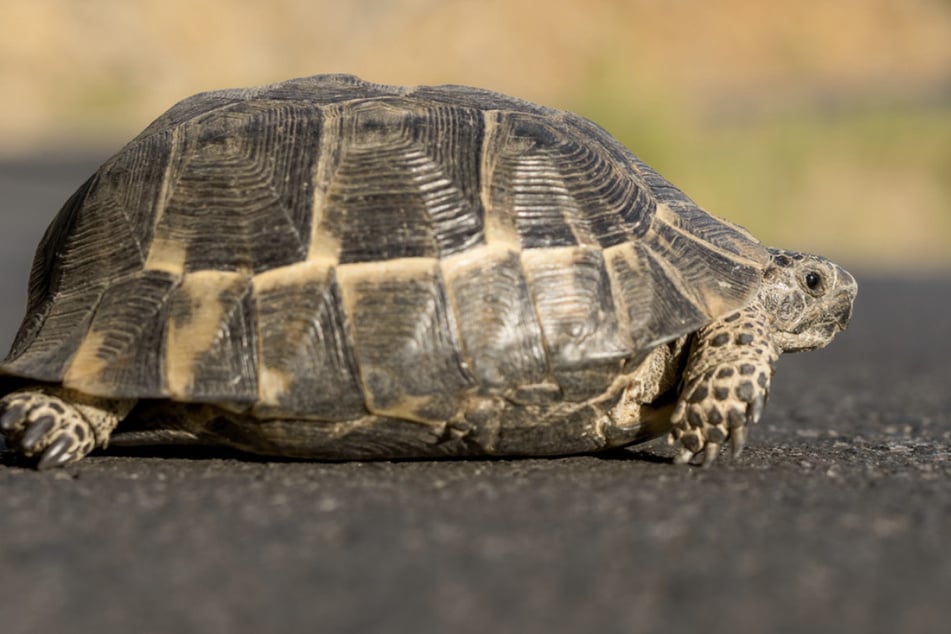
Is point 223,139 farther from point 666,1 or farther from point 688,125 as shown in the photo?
point 666,1

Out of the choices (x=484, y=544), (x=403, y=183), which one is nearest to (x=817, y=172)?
(x=403, y=183)

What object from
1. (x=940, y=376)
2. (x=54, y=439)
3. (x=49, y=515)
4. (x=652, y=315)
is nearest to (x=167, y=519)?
(x=49, y=515)

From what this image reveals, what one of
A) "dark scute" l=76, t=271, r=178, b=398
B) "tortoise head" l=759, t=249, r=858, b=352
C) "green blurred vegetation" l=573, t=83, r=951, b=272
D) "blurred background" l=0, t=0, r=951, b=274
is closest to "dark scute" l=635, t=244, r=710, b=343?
"tortoise head" l=759, t=249, r=858, b=352

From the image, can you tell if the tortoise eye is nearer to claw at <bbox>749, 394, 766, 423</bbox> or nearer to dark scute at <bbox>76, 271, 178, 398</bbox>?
claw at <bbox>749, 394, 766, 423</bbox>

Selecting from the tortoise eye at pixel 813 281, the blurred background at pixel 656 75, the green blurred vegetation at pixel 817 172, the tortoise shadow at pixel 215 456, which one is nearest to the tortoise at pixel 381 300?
the tortoise shadow at pixel 215 456

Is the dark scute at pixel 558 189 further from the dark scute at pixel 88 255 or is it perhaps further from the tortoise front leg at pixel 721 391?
the dark scute at pixel 88 255

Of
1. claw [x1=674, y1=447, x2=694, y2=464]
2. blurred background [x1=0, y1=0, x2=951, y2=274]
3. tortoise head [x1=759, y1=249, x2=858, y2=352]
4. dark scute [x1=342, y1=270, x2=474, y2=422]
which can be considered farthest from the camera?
blurred background [x1=0, y1=0, x2=951, y2=274]
